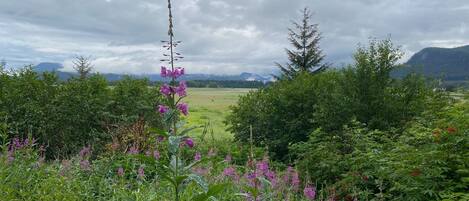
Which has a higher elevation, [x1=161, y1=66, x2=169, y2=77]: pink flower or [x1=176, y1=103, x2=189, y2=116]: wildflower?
[x1=161, y1=66, x2=169, y2=77]: pink flower

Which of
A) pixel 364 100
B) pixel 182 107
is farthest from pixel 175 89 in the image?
pixel 364 100

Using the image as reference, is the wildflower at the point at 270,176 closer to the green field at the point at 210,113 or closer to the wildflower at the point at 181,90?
the green field at the point at 210,113

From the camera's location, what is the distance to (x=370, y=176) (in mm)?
8461

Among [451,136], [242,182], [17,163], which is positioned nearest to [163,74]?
[242,182]

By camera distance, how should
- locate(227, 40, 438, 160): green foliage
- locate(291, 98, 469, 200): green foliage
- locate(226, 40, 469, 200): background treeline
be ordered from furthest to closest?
locate(227, 40, 438, 160): green foliage, locate(226, 40, 469, 200): background treeline, locate(291, 98, 469, 200): green foliage

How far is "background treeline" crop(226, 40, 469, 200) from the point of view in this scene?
747 cm

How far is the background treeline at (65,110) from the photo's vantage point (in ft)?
44.6

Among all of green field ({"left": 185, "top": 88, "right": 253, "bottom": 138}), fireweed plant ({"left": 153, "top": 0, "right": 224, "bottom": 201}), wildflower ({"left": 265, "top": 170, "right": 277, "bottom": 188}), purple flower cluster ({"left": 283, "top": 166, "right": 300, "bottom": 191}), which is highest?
fireweed plant ({"left": 153, "top": 0, "right": 224, "bottom": 201})

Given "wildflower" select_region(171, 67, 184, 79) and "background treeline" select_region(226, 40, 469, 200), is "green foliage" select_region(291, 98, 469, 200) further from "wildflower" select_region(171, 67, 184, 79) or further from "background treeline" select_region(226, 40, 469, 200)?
"wildflower" select_region(171, 67, 184, 79)

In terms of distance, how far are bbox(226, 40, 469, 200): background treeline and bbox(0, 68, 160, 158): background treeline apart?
3.80 meters

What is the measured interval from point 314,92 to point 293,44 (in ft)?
71.1

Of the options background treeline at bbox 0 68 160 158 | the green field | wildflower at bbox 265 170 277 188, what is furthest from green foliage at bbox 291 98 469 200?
background treeline at bbox 0 68 160 158

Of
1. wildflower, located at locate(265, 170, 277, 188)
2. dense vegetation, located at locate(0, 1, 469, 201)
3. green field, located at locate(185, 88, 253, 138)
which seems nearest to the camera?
wildflower, located at locate(265, 170, 277, 188)

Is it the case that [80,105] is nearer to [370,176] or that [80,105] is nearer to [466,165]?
[370,176]
